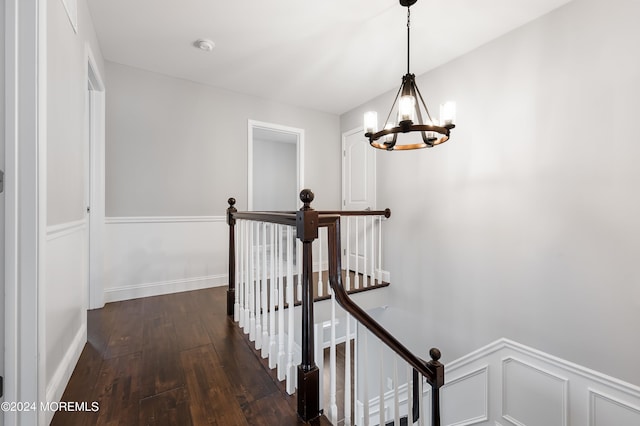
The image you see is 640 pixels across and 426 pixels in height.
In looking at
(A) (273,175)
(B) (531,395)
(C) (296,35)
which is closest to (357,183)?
(C) (296,35)

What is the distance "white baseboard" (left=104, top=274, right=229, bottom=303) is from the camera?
2875 millimetres

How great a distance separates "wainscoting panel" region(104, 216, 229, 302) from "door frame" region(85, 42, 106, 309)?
0.48 ft

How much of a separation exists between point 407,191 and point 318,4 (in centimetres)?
211

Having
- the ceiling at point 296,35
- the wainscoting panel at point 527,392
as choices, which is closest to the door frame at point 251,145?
the ceiling at point 296,35

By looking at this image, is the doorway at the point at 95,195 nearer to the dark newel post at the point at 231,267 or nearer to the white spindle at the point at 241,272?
the dark newel post at the point at 231,267

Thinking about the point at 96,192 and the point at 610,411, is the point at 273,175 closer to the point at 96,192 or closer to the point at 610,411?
the point at 96,192

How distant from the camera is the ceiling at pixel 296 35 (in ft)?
6.81

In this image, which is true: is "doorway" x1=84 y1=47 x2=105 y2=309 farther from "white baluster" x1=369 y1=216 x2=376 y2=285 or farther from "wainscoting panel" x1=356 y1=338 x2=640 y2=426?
"white baluster" x1=369 y1=216 x2=376 y2=285

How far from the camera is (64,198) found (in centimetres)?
151

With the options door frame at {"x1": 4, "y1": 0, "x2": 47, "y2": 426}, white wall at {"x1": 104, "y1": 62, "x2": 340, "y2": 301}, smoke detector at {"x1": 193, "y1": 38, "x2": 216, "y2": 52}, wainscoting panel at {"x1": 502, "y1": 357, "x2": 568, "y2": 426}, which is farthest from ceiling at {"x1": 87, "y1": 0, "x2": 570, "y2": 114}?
wainscoting panel at {"x1": 502, "y1": 357, "x2": 568, "y2": 426}

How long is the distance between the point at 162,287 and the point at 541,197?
3.87 metres

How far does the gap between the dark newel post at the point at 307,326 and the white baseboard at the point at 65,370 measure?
1.15m

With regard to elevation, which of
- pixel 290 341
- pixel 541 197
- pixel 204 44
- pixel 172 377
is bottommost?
pixel 172 377

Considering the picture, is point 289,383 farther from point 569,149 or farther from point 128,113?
point 128,113
